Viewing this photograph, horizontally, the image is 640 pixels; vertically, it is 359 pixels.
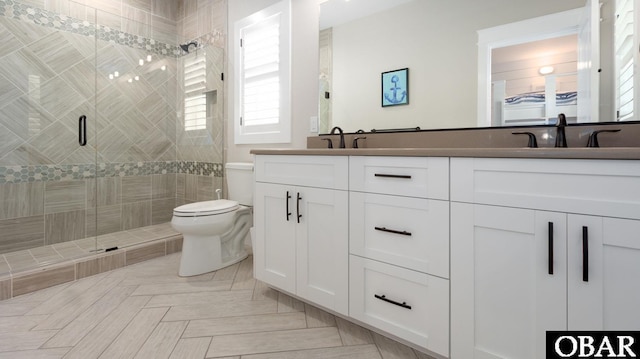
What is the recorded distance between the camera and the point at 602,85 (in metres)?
1.38

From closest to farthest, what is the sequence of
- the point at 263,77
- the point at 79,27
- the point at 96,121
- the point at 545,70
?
the point at 545,70
the point at 263,77
the point at 79,27
the point at 96,121

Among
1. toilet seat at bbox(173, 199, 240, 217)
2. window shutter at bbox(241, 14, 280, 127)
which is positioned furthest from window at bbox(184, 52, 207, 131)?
toilet seat at bbox(173, 199, 240, 217)

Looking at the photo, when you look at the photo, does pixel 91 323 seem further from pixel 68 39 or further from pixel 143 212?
pixel 68 39

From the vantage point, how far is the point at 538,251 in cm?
103

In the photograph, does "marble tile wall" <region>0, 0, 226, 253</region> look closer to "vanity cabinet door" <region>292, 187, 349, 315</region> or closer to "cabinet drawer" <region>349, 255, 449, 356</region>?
"vanity cabinet door" <region>292, 187, 349, 315</region>

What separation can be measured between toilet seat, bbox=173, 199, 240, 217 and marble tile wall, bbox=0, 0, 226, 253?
0.71 m

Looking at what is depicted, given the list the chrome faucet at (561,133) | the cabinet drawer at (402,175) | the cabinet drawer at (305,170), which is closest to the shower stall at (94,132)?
the cabinet drawer at (305,170)

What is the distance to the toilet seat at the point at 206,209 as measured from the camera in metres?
2.20

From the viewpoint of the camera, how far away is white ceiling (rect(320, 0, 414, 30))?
199 cm

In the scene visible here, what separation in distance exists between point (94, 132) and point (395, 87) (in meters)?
2.73

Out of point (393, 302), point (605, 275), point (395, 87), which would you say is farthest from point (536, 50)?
point (393, 302)

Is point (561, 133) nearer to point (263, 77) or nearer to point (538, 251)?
point (538, 251)

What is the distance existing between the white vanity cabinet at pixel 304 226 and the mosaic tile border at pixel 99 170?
1.41 metres

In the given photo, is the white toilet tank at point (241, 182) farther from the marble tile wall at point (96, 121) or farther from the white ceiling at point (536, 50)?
the white ceiling at point (536, 50)
